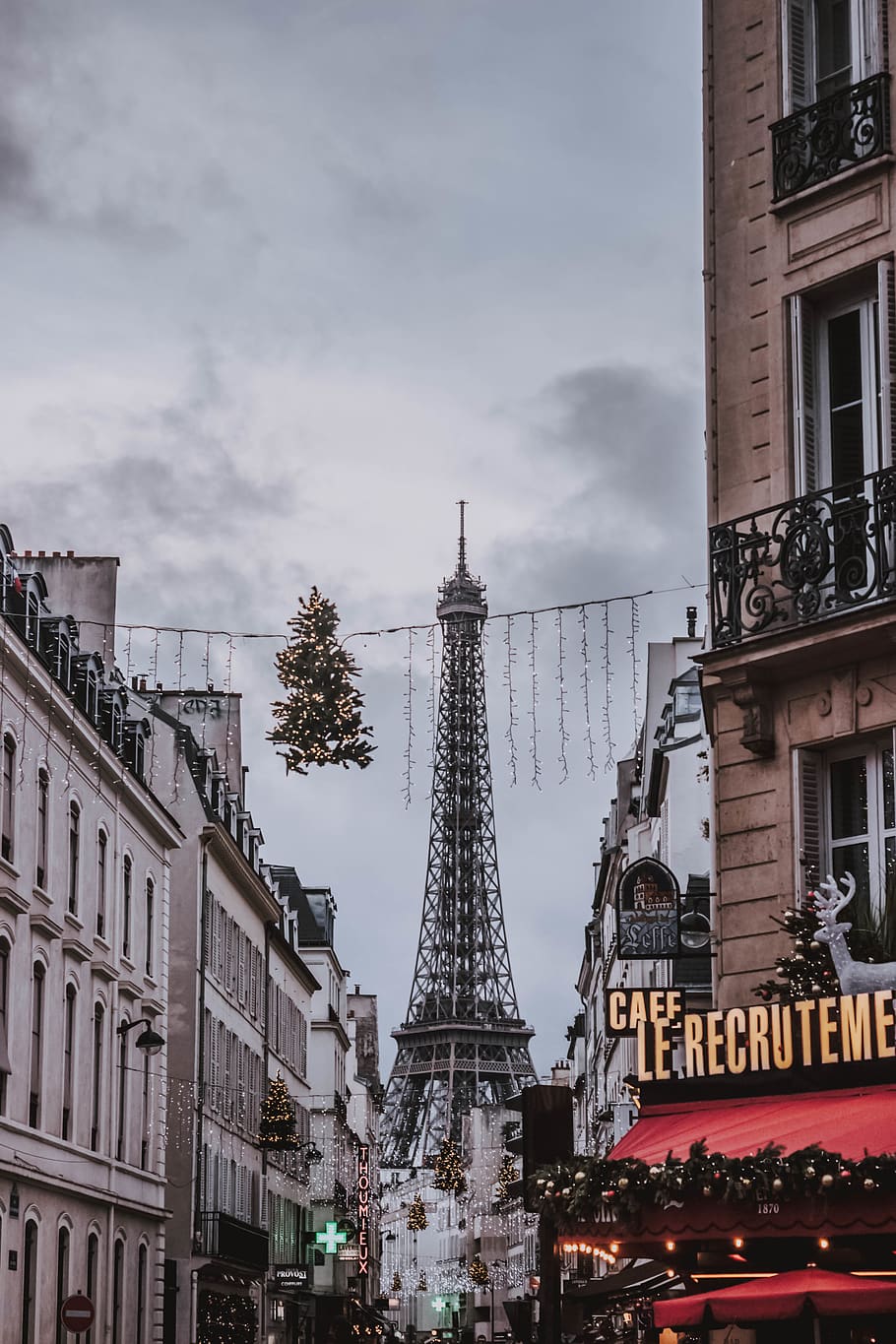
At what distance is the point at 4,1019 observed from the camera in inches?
1276

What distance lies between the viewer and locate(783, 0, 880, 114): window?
1841 centimetres

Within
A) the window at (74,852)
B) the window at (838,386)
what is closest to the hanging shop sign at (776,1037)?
the window at (838,386)

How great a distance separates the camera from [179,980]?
49875 millimetres

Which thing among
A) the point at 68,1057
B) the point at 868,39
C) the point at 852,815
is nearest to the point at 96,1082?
the point at 68,1057

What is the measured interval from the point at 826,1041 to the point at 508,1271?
431 feet

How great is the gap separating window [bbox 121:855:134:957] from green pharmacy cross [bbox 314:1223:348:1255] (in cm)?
3004

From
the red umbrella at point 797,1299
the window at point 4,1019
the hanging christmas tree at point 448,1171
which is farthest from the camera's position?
the hanging christmas tree at point 448,1171

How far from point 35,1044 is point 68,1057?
2.66 m

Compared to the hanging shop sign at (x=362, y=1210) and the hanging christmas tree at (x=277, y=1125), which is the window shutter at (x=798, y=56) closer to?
the hanging christmas tree at (x=277, y=1125)

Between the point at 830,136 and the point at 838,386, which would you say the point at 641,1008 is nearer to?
the point at 838,386

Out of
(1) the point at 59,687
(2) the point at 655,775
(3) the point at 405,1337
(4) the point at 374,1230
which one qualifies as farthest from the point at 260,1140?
(3) the point at 405,1337

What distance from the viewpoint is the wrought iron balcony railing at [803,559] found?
639 inches

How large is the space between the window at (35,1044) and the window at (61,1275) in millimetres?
2697

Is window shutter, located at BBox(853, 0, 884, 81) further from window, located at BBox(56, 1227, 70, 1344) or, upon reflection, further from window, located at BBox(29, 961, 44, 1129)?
window, located at BBox(56, 1227, 70, 1344)
